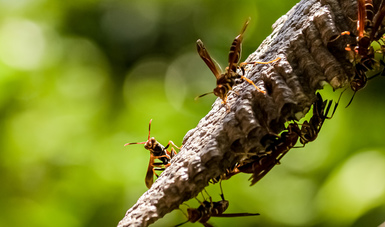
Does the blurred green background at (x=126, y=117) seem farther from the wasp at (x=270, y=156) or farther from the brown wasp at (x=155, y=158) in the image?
the wasp at (x=270, y=156)

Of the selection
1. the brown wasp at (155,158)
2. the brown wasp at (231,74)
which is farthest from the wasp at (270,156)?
the brown wasp at (155,158)

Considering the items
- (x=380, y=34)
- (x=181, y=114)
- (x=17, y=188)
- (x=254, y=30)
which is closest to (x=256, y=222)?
(x=181, y=114)

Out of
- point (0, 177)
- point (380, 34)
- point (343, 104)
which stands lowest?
point (380, 34)

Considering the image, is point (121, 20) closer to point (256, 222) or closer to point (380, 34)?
point (256, 222)

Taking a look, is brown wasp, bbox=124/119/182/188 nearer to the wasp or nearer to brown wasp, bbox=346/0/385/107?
the wasp

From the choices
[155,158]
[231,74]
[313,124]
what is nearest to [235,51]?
[231,74]

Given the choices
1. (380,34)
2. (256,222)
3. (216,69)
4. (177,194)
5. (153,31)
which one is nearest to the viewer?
(177,194)

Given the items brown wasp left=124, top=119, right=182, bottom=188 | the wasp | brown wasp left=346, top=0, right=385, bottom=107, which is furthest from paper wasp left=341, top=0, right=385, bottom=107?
brown wasp left=124, top=119, right=182, bottom=188

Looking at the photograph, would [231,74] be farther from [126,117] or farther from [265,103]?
[126,117]
